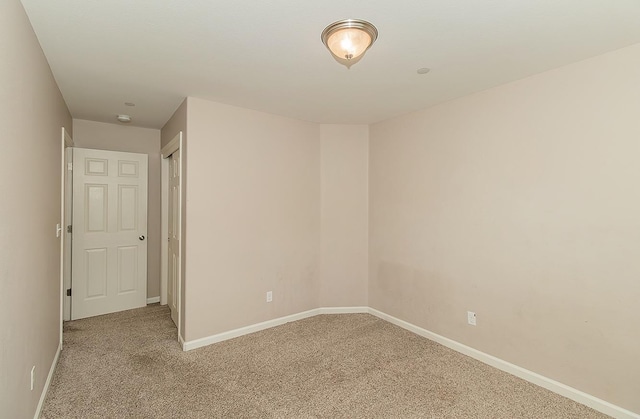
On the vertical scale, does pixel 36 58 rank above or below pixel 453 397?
above

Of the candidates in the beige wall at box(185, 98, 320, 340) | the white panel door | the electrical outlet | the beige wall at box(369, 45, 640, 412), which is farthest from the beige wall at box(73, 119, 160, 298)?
the electrical outlet

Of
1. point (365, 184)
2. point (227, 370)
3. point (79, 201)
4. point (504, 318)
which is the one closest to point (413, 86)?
point (365, 184)

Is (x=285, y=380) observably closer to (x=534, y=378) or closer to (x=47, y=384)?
(x=47, y=384)

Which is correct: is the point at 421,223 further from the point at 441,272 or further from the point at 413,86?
the point at 413,86

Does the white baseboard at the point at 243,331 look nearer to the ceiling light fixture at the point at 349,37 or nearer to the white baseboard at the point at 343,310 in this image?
the white baseboard at the point at 343,310

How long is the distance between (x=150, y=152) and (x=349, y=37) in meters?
3.48

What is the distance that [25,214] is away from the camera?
5.58 ft

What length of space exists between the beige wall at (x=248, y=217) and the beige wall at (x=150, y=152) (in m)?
1.62

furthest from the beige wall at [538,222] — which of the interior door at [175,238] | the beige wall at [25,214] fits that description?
the beige wall at [25,214]

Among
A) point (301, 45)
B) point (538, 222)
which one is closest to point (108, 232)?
point (301, 45)

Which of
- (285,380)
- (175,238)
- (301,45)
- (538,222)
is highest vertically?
(301,45)

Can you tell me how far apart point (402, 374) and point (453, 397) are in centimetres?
41

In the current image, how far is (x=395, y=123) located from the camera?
140 inches

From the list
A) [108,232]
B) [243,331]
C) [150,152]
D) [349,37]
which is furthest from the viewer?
[150,152]
